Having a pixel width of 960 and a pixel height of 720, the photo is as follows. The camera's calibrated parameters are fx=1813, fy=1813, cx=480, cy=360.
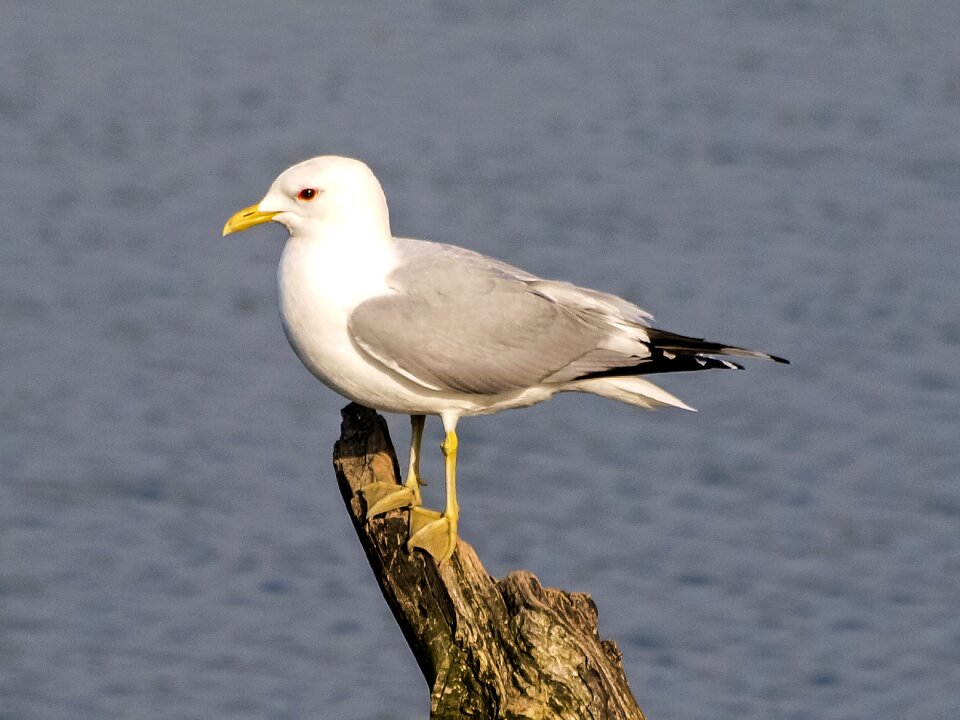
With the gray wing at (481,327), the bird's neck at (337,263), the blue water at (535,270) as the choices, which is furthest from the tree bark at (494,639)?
the blue water at (535,270)

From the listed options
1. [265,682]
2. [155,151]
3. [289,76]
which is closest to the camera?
[265,682]

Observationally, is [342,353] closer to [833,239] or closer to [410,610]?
[410,610]

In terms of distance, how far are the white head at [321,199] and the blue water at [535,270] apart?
589cm

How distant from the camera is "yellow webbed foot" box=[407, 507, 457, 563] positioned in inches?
315

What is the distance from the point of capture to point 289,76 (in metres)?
22.5

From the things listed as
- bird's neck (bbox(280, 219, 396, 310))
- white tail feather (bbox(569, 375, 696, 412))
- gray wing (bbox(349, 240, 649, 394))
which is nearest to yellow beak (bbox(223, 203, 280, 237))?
bird's neck (bbox(280, 219, 396, 310))

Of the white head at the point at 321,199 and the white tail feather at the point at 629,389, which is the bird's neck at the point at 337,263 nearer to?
the white head at the point at 321,199

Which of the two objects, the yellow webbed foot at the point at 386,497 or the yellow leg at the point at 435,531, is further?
the yellow webbed foot at the point at 386,497

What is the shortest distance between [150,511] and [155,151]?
686 cm

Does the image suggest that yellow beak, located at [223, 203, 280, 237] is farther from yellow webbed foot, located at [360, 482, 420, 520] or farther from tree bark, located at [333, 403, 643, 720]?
tree bark, located at [333, 403, 643, 720]

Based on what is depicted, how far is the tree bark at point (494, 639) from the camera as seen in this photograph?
7480mm

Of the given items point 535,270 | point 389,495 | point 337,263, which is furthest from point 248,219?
point 535,270

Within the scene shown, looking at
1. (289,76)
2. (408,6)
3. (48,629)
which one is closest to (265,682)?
(48,629)

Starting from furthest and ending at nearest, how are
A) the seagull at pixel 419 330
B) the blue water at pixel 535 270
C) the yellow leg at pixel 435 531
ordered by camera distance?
the blue water at pixel 535 270, the seagull at pixel 419 330, the yellow leg at pixel 435 531
